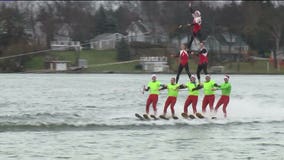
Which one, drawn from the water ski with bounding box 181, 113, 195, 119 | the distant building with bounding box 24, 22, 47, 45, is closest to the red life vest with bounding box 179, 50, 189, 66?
the water ski with bounding box 181, 113, 195, 119

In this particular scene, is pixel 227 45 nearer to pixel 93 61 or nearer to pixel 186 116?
pixel 93 61

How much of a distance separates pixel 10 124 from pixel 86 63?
7552 centimetres

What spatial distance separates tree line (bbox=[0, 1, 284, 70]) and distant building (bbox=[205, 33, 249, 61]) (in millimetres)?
1765

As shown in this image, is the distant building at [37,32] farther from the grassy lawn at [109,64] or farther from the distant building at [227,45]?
the distant building at [227,45]

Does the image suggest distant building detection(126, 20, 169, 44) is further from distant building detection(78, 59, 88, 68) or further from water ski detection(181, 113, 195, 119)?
water ski detection(181, 113, 195, 119)

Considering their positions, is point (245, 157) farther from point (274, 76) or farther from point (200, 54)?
point (274, 76)

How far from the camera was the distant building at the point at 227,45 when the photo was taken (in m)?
116

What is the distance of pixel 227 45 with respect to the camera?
123 m

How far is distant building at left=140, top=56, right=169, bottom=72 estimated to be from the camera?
10238cm

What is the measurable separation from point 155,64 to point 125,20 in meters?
40.5

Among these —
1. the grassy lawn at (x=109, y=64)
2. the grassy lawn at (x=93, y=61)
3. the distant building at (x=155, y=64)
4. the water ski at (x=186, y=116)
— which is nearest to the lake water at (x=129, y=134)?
the water ski at (x=186, y=116)

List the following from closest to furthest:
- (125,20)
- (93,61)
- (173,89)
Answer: (173,89) → (93,61) → (125,20)

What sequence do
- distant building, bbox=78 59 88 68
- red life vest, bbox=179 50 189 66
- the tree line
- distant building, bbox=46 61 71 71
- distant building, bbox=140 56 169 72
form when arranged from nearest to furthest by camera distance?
red life vest, bbox=179 50 189 66, distant building, bbox=46 61 71 71, distant building, bbox=140 56 169 72, the tree line, distant building, bbox=78 59 88 68

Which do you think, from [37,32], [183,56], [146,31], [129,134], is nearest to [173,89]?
[183,56]
